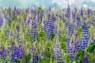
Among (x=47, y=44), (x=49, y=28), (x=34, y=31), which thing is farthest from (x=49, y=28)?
(x=47, y=44)

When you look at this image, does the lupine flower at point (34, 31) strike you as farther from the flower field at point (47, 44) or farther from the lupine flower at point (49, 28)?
the lupine flower at point (49, 28)

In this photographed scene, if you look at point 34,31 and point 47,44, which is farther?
point 34,31

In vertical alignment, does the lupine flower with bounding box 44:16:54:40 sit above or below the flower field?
above

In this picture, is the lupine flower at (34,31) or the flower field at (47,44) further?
the lupine flower at (34,31)

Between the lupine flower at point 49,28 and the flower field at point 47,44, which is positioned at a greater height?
the lupine flower at point 49,28

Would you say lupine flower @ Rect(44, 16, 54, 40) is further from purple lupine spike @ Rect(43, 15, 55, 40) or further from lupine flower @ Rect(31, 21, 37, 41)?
lupine flower @ Rect(31, 21, 37, 41)

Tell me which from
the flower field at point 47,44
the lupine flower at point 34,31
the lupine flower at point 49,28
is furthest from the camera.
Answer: the lupine flower at point 49,28

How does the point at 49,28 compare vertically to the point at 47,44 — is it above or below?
above

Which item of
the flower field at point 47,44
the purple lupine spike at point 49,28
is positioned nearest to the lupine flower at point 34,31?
the flower field at point 47,44

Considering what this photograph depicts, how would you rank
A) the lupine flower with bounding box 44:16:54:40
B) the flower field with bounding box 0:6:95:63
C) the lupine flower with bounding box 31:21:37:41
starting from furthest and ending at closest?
the lupine flower with bounding box 44:16:54:40 < the lupine flower with bounding box 31:21:37:41 < the flower field with bounding box 0:6:95:63

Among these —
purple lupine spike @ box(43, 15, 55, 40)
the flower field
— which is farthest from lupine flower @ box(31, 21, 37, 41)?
purple lupine spike @ box(43, 15, 55, 40)

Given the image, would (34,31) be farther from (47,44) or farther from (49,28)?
(47,44)

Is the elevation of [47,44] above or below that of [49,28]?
below

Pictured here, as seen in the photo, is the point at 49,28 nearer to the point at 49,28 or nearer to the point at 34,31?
the point at 49,28
